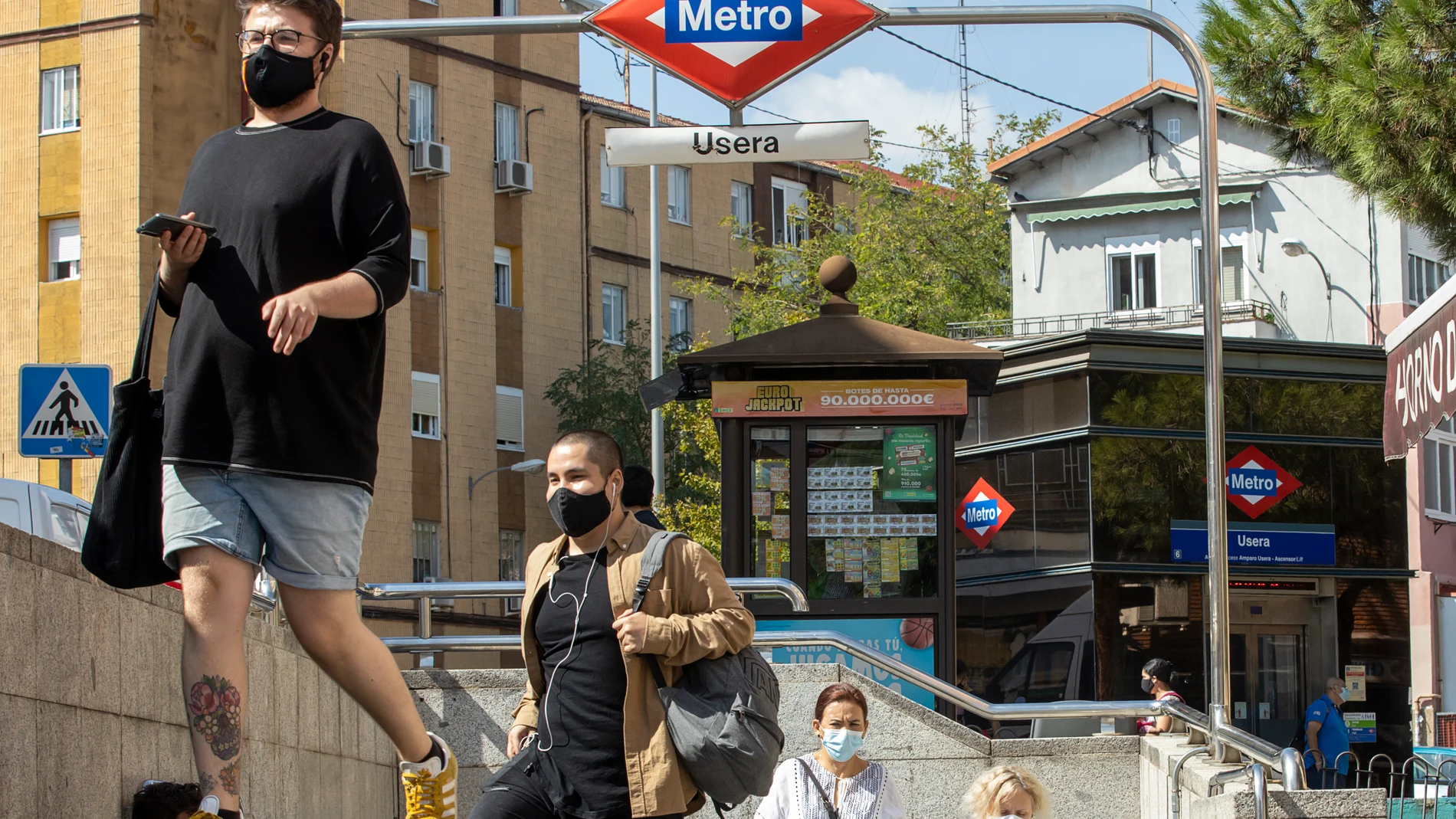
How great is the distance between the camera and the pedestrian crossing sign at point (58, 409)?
46.2ft

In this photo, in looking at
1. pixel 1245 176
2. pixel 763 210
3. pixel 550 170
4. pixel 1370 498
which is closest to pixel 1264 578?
pixel 1370 498

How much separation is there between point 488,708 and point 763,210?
4308cm

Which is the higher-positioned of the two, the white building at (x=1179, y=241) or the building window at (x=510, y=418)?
the white building at (x=1179, y=241)

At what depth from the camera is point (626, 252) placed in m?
47.8

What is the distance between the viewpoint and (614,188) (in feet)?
156

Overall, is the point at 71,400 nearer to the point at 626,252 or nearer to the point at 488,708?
the point at 488,708

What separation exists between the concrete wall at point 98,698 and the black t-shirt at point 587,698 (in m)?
1.40

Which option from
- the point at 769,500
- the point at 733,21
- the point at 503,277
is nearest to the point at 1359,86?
the point at 733,21

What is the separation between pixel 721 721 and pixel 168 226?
7.09 feet

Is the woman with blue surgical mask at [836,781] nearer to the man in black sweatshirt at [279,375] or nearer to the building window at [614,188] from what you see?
the man in black sweatshirt at [279,375]

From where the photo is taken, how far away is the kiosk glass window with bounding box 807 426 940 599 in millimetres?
14516

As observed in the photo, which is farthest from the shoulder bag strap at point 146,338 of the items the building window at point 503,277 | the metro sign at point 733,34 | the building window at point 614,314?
the building window at point 614,314

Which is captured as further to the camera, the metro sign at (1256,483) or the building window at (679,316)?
the building window at (679,316)

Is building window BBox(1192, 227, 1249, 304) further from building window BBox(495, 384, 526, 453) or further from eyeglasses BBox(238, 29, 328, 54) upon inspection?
eyeglasses BBox(238, 29, 328, 54)
